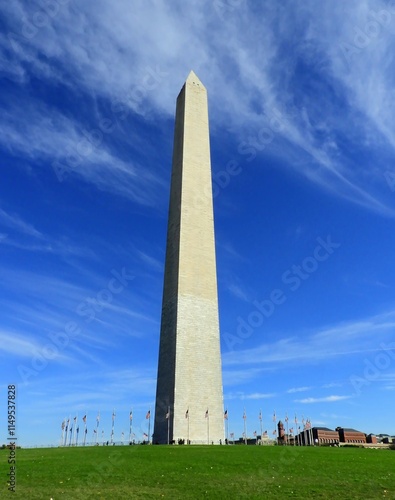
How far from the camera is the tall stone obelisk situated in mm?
45250

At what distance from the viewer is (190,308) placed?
48875mm

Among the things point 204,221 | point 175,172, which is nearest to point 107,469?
point 204,221

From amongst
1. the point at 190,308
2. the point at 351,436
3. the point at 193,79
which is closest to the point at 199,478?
the point at 190,308

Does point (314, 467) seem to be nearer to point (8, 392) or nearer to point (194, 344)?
point (8, 392)

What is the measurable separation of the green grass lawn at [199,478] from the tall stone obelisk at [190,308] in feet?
55.8

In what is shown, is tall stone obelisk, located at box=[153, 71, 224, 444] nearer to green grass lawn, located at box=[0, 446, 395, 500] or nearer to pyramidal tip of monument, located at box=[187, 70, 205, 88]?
pyramidal tip of monument, located at box=[187, 70, 205, 88]

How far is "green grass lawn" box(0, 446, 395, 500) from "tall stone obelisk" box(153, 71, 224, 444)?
17009 mm

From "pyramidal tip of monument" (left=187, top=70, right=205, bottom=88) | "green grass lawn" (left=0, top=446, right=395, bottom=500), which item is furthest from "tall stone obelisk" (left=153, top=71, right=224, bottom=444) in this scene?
"green grass lawn" (left=0, top=446, right=395, bottom=500)

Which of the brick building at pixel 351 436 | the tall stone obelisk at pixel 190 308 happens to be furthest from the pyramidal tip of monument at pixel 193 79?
the brick building at pixel 351 436

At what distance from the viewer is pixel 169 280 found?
52.0m

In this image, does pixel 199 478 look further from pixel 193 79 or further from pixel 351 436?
pixel 351 436

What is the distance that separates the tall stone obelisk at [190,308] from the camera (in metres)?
45.2

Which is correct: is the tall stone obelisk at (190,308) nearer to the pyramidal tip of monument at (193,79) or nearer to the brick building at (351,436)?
the pyramidal tip of monument at (193,79)

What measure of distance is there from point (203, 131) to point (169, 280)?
2115 centimetres
